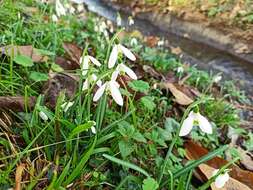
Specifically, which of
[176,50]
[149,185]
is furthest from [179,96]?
[176,50]

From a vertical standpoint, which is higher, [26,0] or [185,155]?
[26,0]

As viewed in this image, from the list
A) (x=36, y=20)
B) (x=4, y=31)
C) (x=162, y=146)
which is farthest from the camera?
(x=36, y=20)

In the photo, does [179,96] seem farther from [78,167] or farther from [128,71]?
[78,167]

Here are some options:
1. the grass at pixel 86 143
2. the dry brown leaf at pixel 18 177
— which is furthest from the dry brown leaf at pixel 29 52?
the dry brown leaf at pixel 18 177

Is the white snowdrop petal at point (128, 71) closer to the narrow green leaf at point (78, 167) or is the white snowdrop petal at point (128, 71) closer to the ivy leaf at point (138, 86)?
the narrow green leaf at point (78, 167)

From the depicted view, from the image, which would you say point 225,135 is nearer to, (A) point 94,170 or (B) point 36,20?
(A) point 94,170

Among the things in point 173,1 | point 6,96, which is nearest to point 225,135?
point 6,96

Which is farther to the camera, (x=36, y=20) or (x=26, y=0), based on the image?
(x=26, y=0)
